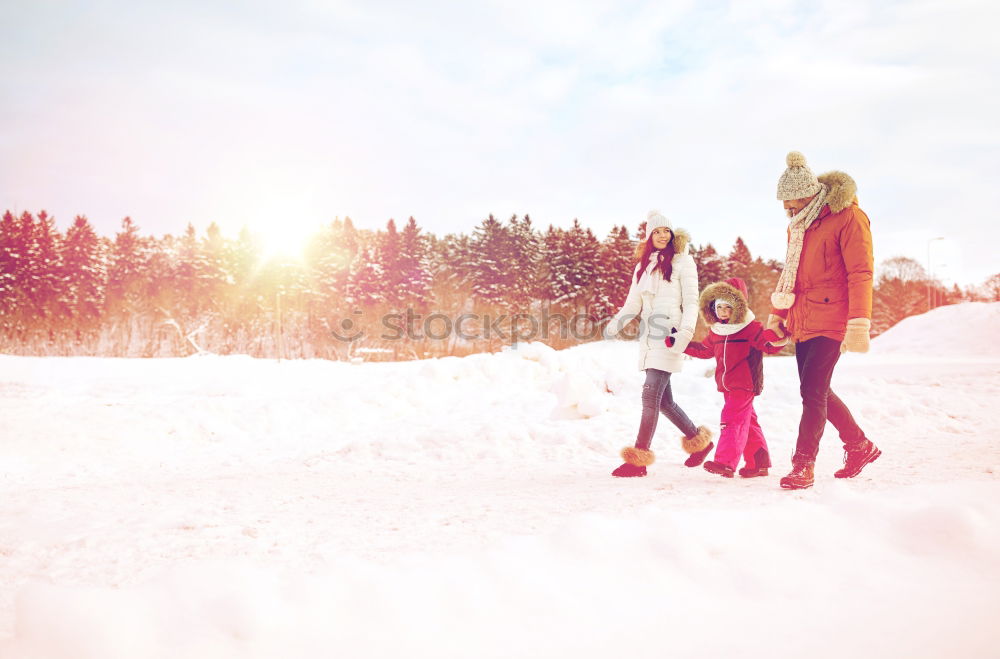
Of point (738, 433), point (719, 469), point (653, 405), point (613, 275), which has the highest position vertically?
point (613, 275)

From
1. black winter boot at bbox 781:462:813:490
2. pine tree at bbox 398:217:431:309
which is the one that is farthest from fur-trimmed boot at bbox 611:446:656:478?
pine tree at bbox 398:217:431:309

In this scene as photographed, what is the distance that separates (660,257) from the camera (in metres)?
5.27

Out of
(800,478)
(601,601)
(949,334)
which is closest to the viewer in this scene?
(601,601)

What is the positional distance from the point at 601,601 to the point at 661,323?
10.6ft

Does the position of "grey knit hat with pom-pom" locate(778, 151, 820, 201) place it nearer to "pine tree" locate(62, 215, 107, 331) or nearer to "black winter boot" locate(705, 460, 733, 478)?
"black winter boot" locate(705, 460, 733, 478)

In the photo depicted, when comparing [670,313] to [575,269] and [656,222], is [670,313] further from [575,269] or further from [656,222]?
[575,269]

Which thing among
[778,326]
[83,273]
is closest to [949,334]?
[778,326]

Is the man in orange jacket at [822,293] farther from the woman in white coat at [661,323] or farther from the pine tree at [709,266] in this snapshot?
the pine tree at [709,266]

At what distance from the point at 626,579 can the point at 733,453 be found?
2807mm

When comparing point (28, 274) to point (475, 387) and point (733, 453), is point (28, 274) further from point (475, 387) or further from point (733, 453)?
point (733, 453)

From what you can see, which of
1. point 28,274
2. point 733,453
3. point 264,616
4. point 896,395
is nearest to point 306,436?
point 733,453

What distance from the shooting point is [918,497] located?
329 cm

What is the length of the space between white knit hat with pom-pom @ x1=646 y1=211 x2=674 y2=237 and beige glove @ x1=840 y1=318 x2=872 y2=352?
5.65 ft

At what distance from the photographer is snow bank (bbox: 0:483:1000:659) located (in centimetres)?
202
